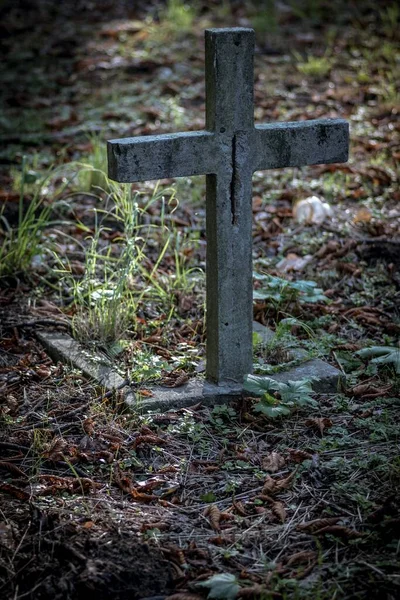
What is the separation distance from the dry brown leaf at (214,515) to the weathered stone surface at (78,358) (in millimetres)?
838

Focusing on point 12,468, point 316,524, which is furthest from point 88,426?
point 316,524

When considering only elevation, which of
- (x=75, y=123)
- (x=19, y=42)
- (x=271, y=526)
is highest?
(x=19, y=42)

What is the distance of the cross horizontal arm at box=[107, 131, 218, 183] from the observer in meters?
3.21

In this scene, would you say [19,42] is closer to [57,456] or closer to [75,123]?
[75,123]

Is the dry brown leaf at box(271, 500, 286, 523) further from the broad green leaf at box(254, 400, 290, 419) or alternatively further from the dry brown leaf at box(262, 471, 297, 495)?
the broad green leaf at box(254, 400, 290, 419)

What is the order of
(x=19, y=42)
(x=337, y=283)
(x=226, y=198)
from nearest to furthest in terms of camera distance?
(x=226, y=198)
(x=337, y=283)
(x=19, y=42)

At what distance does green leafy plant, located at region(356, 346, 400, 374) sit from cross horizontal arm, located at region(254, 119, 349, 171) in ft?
2.91

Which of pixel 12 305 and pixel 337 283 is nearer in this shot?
pixel 12 305

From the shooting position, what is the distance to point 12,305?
4398 mm

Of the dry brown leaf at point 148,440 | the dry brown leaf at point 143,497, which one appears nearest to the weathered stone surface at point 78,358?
the dry brown leaf at point 148,440

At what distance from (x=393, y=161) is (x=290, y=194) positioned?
0.98 metres

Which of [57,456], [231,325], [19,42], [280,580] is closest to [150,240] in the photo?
[231,325]

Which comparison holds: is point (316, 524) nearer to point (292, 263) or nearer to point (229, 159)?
point (229, 159)

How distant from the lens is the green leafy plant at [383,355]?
3.73 meters
